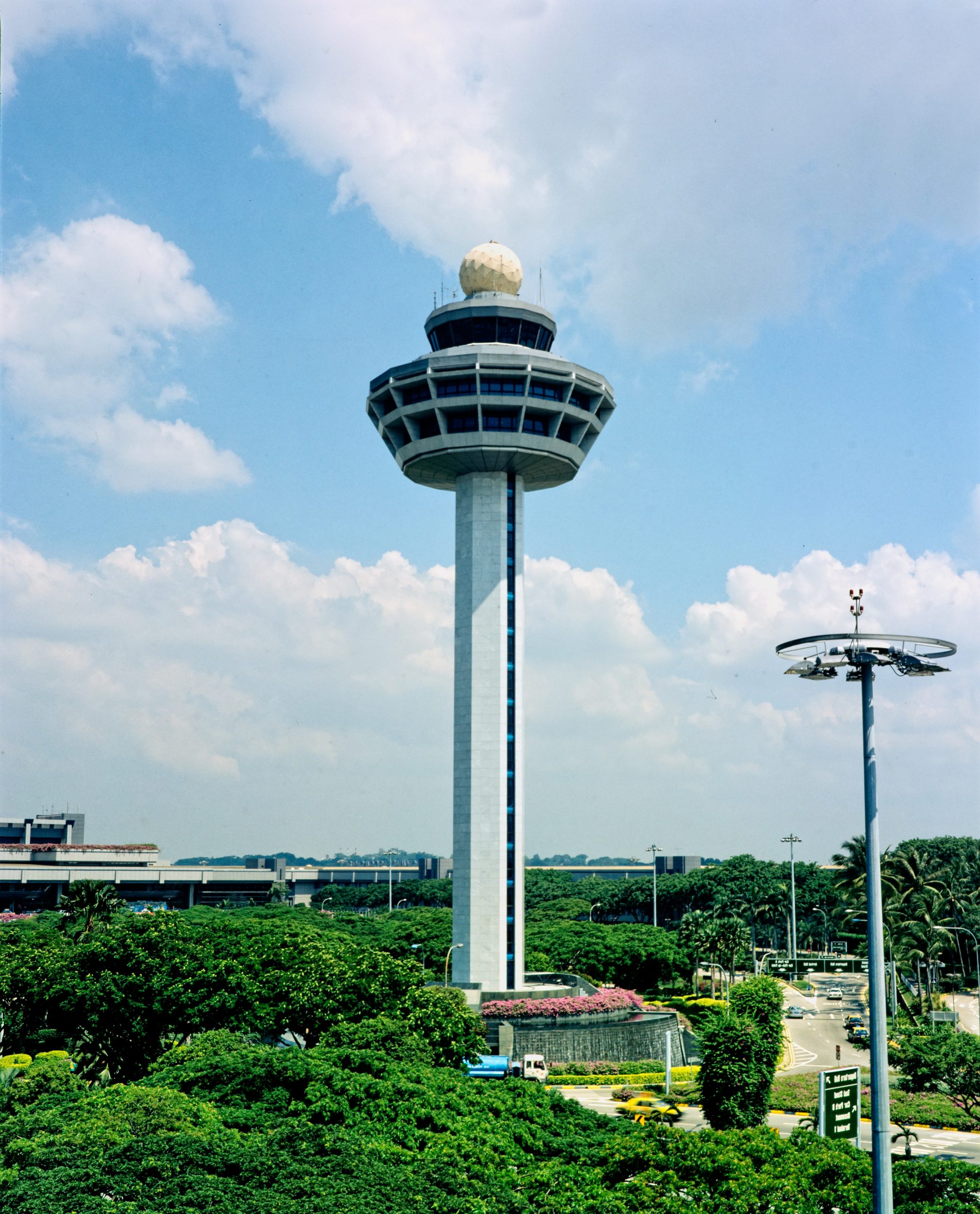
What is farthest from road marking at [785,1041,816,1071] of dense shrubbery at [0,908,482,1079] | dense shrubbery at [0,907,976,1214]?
dense shrubbery at [0,908,482,1079]

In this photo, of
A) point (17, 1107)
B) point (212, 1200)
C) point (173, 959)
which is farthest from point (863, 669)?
point (173, 959)

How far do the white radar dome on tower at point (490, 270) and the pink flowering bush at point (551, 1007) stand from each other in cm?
5566

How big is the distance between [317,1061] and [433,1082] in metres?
3.54

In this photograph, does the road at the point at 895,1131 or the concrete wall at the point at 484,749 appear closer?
the road at the point at 895,1131

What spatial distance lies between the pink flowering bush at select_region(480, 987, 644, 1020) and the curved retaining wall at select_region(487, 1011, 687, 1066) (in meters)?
0.56

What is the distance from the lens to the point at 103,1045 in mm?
54719

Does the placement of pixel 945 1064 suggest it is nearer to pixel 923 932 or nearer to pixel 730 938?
pixel 923 932

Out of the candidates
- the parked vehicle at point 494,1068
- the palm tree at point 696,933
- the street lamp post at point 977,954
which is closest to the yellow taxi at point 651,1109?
the parked vehicle at point 494,1068

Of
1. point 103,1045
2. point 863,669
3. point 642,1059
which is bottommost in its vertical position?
point 642,1059

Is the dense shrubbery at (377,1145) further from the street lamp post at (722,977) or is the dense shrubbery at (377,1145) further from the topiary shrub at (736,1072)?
the street lamp post at (722,977)

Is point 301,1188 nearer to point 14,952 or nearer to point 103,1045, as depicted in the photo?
point 103,1045

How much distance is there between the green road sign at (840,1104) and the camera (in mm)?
35969

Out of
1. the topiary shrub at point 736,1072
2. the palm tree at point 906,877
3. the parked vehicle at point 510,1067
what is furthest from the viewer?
the palm tree at point 906,877

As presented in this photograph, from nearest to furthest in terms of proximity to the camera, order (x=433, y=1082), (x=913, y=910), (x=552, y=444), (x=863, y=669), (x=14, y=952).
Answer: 1. (x=863, y=669)
2. (x=433, y=1082)
3. (x=14, y=952)
4. (x=552, y=444)
5. (x=913, y=910)
